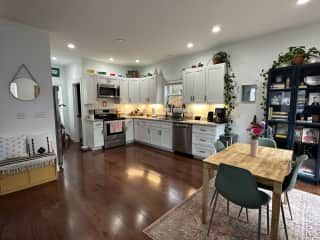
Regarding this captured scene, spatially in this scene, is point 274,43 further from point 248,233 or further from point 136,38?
point 248,233

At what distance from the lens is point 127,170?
3.57 meters

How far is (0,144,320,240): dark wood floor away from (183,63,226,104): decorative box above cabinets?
163cm

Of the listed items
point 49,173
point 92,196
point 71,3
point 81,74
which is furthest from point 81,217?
point 81,74

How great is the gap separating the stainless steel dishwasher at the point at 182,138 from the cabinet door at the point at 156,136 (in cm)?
54

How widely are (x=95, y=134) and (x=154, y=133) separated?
1745 mm

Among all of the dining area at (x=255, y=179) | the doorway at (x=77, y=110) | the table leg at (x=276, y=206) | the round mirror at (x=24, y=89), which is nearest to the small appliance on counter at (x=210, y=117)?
the dining area at (x=255, y=179)

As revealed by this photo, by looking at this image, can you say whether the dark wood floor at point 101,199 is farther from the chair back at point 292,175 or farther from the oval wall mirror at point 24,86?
the oval wall mirror at point 24,86

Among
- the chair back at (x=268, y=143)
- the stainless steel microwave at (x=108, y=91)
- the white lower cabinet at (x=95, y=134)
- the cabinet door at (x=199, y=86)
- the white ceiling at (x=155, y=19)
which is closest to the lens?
the white ceiling at (x=155, y=19)

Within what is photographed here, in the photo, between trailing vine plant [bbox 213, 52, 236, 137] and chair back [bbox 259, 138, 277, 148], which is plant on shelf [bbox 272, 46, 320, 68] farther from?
chair back [bbox 259, 138, 277, 148]

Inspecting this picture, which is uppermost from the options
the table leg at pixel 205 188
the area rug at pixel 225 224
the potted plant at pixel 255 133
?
the potted plant at pixel 255 133

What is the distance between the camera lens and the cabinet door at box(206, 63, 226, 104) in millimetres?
3955

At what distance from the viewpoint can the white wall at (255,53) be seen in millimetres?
3094

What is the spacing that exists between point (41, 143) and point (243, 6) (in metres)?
4.08

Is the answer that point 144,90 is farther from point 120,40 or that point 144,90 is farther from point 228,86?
point 228,86
